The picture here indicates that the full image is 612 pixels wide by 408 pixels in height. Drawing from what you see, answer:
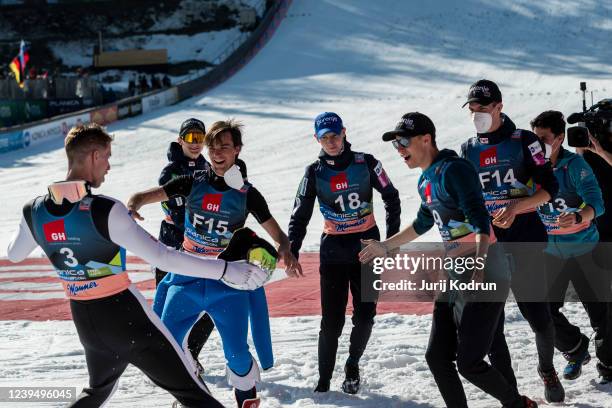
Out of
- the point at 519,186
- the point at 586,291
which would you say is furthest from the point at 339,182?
the point at 586,291

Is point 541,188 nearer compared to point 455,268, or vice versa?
point 455,268

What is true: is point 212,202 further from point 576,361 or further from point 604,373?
point 604,373

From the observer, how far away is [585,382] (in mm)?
6699

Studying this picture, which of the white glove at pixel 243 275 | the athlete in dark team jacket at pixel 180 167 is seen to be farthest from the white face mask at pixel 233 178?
the athlete in dark team jacket at pixel 180 167

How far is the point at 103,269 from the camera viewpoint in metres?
4.67

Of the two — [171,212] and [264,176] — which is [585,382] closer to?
[171,212]

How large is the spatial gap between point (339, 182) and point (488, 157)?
1168mm

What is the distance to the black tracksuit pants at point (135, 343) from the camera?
465 cm

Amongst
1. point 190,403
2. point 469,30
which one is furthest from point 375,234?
point 469,30

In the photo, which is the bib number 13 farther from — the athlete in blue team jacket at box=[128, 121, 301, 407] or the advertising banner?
the advertising banner

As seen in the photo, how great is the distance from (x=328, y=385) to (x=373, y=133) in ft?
67.3

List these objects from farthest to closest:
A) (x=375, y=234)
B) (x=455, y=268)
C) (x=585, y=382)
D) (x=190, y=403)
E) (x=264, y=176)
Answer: (x=264, y=176)
(x=375, y=234)
(x=585, y=382)
(x=455, y=268)
(x=190, y=403)

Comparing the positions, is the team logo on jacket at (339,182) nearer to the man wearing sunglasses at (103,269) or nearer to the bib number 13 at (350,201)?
the bib number 13 at (350,201)

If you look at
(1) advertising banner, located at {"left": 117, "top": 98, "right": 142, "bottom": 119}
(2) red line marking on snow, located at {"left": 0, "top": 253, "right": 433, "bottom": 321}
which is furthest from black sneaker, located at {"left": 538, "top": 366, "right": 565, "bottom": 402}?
(1) advertising banner, located at {"left": 117, "top": 98, "right": 142, "bottom": 119}
